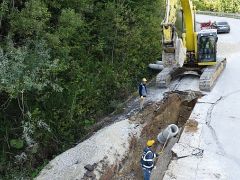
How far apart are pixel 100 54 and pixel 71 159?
291 inches

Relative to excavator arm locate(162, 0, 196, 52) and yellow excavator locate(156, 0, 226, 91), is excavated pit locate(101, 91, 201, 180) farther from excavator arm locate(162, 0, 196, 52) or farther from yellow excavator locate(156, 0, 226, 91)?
excavator arm locate(162, 0, 196, 52)

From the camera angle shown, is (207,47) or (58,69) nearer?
(58,69)

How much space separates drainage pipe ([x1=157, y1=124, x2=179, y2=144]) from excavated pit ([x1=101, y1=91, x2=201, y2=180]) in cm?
22

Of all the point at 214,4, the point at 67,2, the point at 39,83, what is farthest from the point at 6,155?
the point at 214,4

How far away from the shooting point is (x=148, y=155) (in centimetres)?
1373

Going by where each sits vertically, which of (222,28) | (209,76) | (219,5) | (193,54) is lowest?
(209,76)

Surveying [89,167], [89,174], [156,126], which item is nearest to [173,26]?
[156,126]

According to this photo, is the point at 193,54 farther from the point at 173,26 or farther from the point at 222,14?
the point at 222,14

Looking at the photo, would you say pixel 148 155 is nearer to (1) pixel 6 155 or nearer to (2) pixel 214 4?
(1) pixel 6 155

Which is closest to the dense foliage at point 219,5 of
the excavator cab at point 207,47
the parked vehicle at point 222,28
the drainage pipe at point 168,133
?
the parked vehicle at point 222,28

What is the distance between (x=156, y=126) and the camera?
18.8 m

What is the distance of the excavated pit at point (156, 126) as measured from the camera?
1552 cm

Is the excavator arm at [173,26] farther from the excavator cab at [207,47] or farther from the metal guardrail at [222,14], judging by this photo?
the metal guardrail at [222,14]

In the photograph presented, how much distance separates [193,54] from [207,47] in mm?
835
